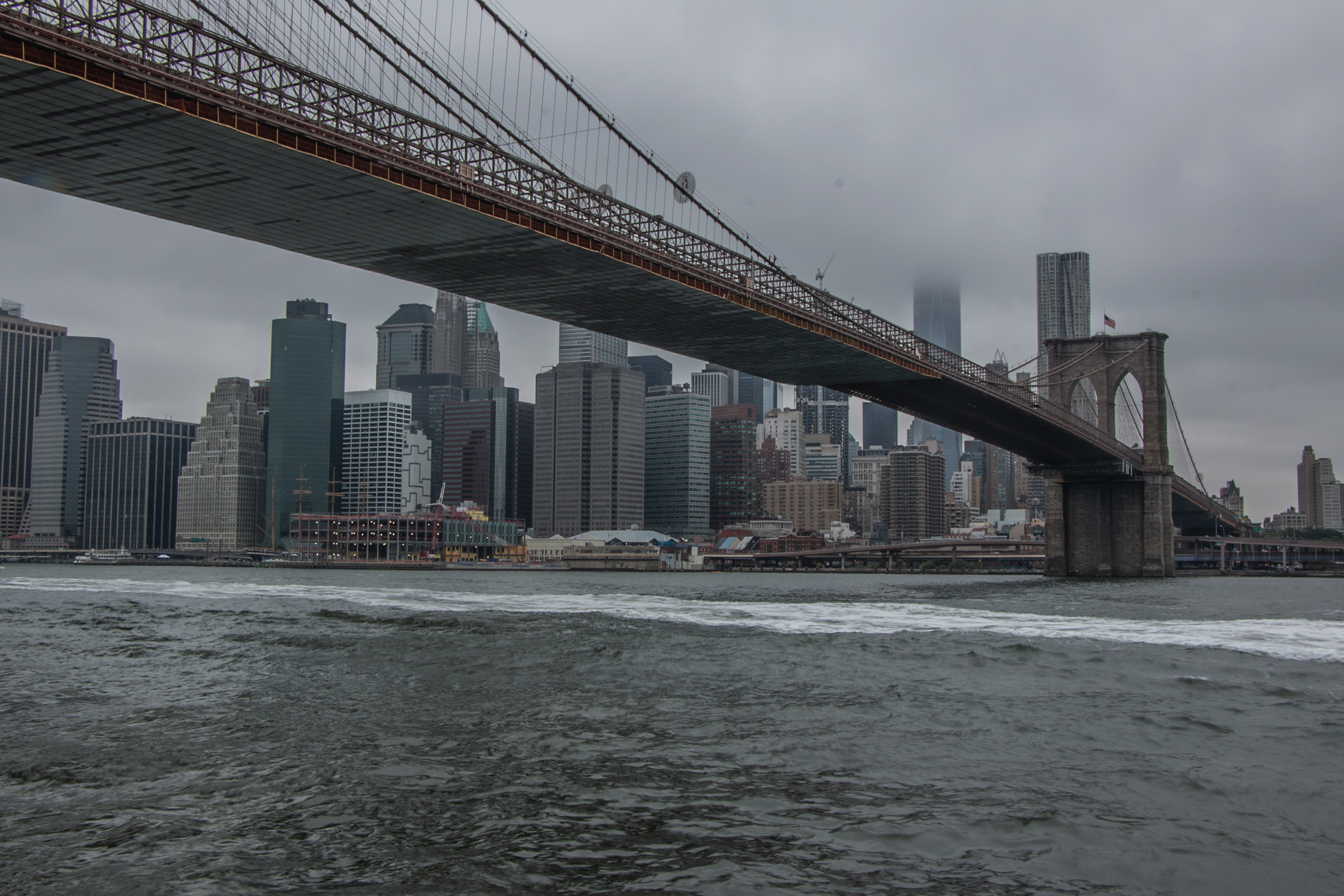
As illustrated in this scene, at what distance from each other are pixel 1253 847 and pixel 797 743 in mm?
4731

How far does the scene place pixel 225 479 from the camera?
7402 inches

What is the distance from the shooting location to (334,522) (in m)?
157

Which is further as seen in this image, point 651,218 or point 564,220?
point 651,218

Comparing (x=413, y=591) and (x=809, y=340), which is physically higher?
(x=809, y=340)

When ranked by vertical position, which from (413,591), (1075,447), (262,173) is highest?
(262,173)

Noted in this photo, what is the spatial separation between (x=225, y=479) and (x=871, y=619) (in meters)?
179

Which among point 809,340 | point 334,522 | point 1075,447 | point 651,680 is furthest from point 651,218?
point 334,522

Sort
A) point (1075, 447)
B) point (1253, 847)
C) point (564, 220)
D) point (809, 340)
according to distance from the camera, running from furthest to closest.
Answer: point (1075, 447)
point (809, 340)
point (564, 220)
point (1253, 847)

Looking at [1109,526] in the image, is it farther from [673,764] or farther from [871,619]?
[673,764]

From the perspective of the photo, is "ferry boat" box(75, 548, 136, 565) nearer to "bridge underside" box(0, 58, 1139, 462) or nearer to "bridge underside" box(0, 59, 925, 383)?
"bridge underside" box(0, 58, 1139, 462)

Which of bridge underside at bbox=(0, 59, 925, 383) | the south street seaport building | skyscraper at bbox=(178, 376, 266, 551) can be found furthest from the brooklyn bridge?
skyscraper at bbox=(178, 376, 266, 551)

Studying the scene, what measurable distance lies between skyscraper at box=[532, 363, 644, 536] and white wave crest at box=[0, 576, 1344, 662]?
438ft

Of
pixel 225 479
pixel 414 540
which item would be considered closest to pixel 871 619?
pixel 414 540

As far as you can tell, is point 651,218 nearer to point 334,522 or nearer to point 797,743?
point 797,743
